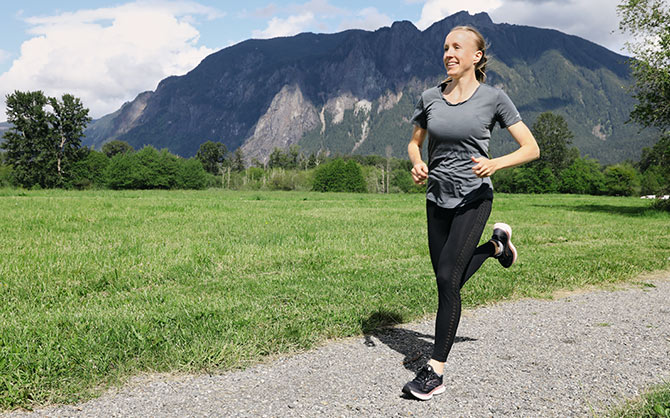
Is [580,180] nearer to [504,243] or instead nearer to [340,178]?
[340,178]

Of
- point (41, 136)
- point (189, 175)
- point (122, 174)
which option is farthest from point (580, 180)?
point (41, 136)

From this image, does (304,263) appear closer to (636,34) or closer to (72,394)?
(72,394)

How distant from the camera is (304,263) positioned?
9.52 metres

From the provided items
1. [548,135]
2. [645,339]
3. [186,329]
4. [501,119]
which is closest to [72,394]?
[186,329]

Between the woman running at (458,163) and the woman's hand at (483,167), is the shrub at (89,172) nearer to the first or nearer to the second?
the woman running at (458,163)

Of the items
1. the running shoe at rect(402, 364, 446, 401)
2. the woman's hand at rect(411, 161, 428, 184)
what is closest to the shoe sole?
the running shoe at rect(402, 364, 446, 401)

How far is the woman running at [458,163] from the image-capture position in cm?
391

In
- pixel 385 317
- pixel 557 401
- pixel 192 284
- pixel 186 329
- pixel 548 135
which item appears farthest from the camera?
pixel 548 135

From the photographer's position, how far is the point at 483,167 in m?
3.78

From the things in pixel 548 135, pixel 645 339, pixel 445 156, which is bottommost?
pixel 645 339

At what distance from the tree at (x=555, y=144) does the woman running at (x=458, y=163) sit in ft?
317

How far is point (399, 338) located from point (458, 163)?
2337 millimetres

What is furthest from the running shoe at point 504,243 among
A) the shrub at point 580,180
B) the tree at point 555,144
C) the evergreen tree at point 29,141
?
the tree at point 555,144

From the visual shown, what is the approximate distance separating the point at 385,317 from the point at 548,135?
101 m
